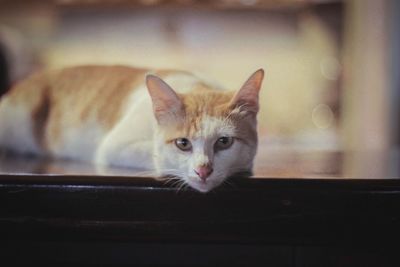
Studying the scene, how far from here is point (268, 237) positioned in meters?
0.63

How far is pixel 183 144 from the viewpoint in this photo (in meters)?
0.70

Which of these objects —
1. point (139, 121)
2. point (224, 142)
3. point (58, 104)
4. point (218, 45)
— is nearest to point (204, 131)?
point (224, 142)

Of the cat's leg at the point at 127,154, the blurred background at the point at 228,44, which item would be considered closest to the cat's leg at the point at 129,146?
the cat's leg at the point at 127,154

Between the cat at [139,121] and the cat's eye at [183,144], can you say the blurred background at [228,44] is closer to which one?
the cat at [139,121]

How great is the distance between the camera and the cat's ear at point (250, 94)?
68 cm

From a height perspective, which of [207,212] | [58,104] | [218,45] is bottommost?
[207,212]

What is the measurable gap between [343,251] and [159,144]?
0.87 feet

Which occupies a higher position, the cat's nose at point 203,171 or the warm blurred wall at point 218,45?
the warm blurred wall at point 218,45

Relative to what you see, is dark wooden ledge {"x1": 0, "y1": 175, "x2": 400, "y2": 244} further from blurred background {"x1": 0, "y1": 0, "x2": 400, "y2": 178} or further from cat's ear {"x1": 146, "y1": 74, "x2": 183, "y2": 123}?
blurred background {"x1": 0, "y1": 0, "x2": 400, "y2": 178}

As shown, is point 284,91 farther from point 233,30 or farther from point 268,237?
point 268,237

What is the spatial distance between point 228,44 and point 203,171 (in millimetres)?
1428

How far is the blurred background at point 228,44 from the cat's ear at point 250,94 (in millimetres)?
1160

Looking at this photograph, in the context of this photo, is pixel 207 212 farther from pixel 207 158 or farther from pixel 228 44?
pixel 228 44

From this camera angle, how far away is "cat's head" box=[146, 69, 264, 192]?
2.21 ft
